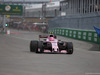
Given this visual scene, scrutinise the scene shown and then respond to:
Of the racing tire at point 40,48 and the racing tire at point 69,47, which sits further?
the racing tire at point 69,47

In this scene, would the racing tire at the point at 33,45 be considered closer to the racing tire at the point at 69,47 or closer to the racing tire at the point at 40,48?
the racing tire at the point at 40,48

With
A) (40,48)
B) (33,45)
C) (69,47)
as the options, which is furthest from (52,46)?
(33,45)

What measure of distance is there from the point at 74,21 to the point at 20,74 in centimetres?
3129

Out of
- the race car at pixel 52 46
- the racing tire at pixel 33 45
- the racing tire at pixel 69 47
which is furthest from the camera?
the racing tire at pixel 33 45

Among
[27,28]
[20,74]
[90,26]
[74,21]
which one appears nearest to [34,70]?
[20,74]

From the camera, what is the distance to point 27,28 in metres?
83.7

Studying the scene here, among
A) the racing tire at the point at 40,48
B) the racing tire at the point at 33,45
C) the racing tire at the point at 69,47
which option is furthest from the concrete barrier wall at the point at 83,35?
the racing tire at the point at 40,48

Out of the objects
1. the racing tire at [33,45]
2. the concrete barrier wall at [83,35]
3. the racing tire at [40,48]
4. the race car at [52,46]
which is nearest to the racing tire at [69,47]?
the race car at [52,46]

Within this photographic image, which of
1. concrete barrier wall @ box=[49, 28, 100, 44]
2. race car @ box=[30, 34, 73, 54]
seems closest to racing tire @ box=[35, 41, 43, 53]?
race car @ box=[30, 34, 73, 54]

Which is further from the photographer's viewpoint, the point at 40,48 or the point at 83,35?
the point at 83,35

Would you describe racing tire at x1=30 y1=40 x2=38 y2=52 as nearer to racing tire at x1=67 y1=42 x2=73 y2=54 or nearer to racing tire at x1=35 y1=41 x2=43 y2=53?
racing tire at x1=35 y1=41 x2=43 y2=53

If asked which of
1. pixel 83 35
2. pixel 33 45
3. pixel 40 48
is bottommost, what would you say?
pixel 83 35

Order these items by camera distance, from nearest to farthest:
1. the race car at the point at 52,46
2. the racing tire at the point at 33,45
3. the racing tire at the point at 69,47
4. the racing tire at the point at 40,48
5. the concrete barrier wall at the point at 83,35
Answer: the racing tire at the point at 40,48, the race car at the point at 52,46, the racing tire at the point at 69,47, the racing tire at the point at 33,45, the concrete barrier wall at the point at 83,35

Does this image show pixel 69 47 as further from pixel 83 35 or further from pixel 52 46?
pixel 83 35
